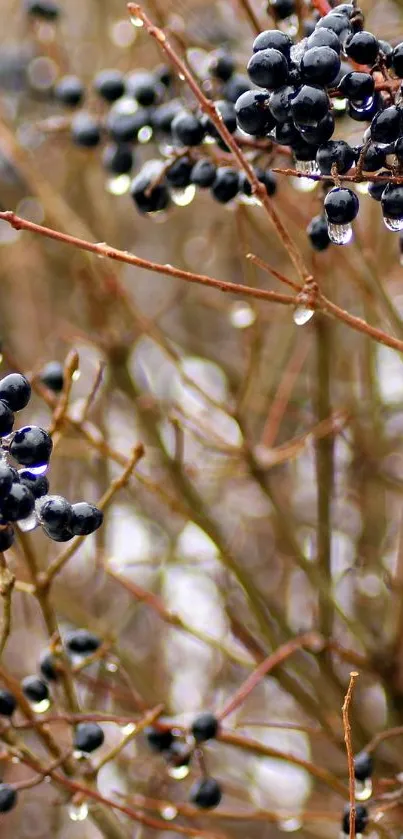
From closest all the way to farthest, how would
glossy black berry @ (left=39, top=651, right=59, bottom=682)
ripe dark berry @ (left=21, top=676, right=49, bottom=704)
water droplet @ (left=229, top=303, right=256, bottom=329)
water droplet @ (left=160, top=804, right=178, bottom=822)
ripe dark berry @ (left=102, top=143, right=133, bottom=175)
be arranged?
1. ripe dark berry @ (left=21, top=676, right=49, bottom=704)
2. glossy black berry @ (left=39, top=651, right=59, bottom=682)
3. water droplet @ (left=160, top=804, right=178, bottom=822)
4. ripe dark berry @ (left=102, top=143, right=133, bottom=175)
5. water droplet @ (left=229, top=303, right=256, bottom=329)

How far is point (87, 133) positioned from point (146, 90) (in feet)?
1.08

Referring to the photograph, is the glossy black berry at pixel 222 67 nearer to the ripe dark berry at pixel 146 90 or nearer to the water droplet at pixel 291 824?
the ripe dark berry at pixel 146 90

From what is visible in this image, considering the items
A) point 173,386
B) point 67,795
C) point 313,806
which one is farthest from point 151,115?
point 313,806

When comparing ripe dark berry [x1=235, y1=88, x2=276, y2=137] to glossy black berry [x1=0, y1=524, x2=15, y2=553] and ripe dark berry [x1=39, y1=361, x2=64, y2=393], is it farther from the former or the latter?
ripe dark berry [x1=39, y1=361, x2=64, y2=393]

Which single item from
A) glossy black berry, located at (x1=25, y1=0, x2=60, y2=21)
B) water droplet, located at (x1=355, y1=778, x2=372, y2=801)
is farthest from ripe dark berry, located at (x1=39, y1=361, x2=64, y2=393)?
glossy black berry, located at (x1=25, y1=0, x2=60, y2=21)

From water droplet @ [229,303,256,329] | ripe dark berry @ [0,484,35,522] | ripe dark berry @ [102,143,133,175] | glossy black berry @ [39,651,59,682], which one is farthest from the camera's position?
water droplet @ [229,303,256,329]

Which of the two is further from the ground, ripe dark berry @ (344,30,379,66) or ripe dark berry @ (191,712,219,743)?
ripe dark berry @ (344,30,379,66)

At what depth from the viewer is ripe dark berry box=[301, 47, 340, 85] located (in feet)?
4.84

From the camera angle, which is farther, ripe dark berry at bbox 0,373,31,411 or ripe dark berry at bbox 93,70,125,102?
ripe dark berry at bbox 93,70,125,102

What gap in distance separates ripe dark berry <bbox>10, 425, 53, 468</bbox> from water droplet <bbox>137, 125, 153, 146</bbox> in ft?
3.71

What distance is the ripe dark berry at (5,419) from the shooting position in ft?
4.74

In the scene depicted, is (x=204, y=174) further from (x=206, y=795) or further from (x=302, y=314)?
(x=206, y=795)

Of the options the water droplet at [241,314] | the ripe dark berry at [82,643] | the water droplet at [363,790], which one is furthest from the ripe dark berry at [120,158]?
the water droplet at [363,790]

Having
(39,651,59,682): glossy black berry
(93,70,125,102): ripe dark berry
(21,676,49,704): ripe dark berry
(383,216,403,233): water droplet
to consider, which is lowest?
(39,651,59,682): glossy black berry
